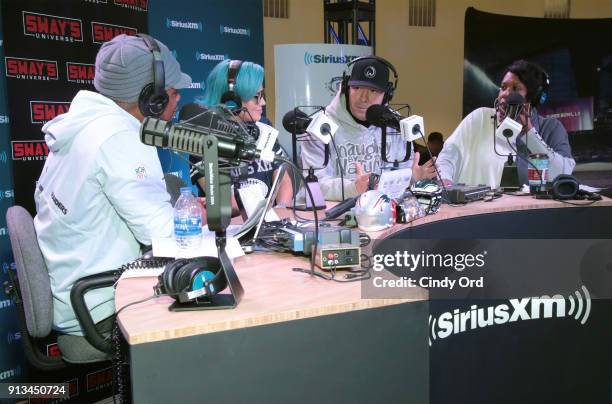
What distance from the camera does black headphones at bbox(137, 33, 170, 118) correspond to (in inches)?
75.9

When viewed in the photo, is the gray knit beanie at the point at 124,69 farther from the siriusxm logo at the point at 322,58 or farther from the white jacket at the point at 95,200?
the siriusxm logo at the point at 322,58

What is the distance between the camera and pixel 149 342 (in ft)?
3.99

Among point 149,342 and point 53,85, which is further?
point 53,85

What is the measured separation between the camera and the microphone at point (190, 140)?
1.41 m

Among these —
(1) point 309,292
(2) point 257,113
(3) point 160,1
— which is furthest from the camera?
(3) point 160,1

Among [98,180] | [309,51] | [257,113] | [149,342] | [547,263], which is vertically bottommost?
[547,263]

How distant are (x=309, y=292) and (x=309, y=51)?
11.0ft

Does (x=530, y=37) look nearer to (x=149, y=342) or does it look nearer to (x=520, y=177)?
(x=520, y=177)

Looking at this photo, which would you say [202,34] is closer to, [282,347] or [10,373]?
[10,373]

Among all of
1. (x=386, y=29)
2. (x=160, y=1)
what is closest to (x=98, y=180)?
(x=160, y=1)

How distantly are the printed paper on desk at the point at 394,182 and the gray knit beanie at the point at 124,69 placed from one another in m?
1.04

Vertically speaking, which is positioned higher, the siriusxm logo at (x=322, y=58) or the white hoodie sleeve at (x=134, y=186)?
the siriusxm logo at (x=322, y=58)

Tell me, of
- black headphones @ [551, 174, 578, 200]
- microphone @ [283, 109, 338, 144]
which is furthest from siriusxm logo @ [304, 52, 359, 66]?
black headphones @ [551, 174, 578, 200]

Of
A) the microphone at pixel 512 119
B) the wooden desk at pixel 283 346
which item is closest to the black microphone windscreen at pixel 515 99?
the microphone at pixel 512 119
